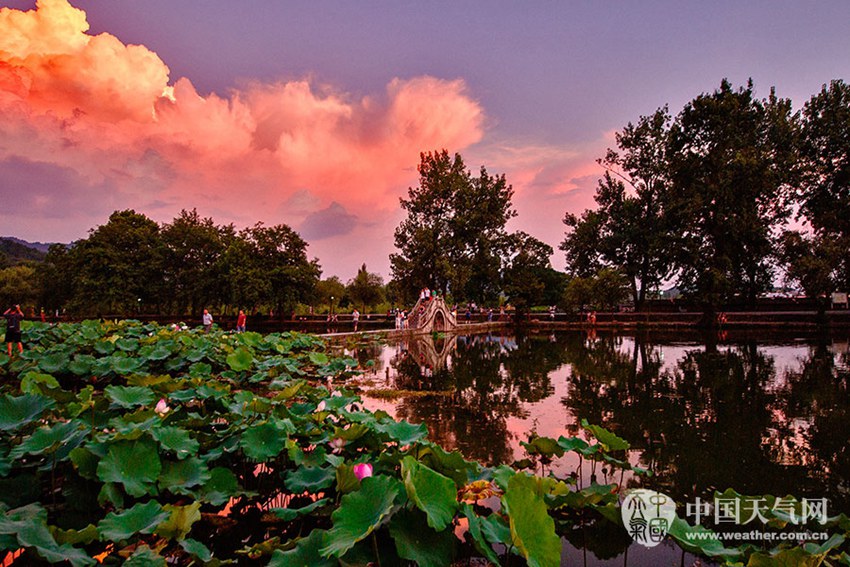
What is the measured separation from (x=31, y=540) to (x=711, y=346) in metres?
22.3

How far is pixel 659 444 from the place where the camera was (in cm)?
565

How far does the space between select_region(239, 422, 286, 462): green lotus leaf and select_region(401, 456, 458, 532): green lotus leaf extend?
1.61 meters

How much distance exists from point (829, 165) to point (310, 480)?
37.6m

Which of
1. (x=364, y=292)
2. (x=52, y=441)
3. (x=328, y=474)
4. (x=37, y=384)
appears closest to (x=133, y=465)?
(x=52, y=441)

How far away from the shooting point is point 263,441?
3311 millimetres

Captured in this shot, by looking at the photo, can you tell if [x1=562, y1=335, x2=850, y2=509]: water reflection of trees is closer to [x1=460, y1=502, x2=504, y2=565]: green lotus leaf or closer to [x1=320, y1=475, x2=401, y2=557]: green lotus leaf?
[x1=460, y1=502, x2=504, y2=565]: green lotus leaf

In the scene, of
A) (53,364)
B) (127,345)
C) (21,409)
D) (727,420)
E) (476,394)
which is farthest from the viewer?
(127,345)

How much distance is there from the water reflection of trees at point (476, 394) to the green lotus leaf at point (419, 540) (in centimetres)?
307

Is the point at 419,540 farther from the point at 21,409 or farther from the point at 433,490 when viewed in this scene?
the point at 21,409

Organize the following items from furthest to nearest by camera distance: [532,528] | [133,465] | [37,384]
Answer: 1. [37,384]
2. [133,465]
3. [532,528]

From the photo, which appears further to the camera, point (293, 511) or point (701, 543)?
point (293, 511)

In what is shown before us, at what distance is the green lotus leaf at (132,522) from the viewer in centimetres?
211

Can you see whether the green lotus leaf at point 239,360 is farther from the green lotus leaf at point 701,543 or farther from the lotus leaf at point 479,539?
the green lotus leaf at point 701,543

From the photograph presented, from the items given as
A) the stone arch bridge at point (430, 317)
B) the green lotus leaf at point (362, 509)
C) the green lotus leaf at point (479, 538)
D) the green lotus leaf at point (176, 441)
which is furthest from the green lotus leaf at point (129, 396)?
the stone arch bridge at point (430, 317)
